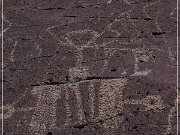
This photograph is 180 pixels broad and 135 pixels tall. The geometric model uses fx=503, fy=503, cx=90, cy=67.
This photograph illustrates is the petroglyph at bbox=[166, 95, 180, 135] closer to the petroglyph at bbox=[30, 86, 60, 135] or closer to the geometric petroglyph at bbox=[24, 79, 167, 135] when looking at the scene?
the geometric petroglyph at bbox=[24, 79, 167, 135]

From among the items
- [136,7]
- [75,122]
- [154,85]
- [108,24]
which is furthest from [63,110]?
[136,7]

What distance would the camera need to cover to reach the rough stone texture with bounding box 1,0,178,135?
12.2ft

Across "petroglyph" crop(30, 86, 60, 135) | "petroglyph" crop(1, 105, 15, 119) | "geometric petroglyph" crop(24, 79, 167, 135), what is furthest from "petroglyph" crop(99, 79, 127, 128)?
"petroglyph" crop(1, 105, 15, 119)

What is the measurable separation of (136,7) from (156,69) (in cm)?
101

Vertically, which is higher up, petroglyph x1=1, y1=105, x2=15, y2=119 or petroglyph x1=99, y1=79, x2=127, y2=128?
petroglyph x1=99, y1=79, x2=127, y2=128

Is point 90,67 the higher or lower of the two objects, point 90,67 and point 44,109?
the higher

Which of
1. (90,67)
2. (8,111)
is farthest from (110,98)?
(8,111)

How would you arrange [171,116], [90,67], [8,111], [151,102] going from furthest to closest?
1. [90,67]
2. [8,111]
3. [151,102]
4. [171,116]

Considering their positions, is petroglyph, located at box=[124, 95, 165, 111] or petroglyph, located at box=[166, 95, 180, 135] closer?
petroglyph, located at box=[166, 95, 180, 135]

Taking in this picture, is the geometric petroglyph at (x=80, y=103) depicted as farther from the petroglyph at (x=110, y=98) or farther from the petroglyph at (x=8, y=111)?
the petroglyph at (x=8, y=111)

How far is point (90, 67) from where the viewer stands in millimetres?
4219

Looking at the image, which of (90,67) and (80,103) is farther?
(90,67)

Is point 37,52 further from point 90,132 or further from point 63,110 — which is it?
point 90,132

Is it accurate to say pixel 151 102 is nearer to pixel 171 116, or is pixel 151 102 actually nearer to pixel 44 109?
pixel 171 116
